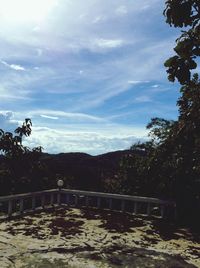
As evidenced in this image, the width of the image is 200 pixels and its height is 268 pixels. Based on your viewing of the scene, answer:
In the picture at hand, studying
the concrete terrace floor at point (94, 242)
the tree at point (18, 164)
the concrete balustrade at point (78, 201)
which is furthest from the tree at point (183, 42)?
the tree at point (18, 164)

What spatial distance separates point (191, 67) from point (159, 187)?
1052cm

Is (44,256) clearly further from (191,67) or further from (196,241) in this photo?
(191,67)

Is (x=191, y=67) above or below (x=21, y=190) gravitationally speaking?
above

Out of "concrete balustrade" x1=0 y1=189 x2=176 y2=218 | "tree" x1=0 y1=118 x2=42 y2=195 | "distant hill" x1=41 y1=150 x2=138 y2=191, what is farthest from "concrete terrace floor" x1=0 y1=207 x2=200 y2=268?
"distant hill" x1=41 y1=150 x2=138 y2=191

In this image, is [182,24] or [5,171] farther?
[5,171]

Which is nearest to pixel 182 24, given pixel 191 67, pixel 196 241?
pixel 191 67

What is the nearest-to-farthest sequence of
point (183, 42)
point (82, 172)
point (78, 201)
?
point (183, 42), point (78, 201), point (82, 172)

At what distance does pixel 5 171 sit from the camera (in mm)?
17453

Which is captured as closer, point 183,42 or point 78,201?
point 183,42

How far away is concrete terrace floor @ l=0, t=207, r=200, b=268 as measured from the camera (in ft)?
27.2

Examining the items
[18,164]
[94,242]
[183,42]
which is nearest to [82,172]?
[18,164]

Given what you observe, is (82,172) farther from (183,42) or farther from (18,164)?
(183,42)

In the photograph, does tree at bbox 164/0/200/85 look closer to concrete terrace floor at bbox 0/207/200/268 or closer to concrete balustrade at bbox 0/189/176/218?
concrete terrace floor at bbox 0/207/200/268

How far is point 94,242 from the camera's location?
9.91 m
